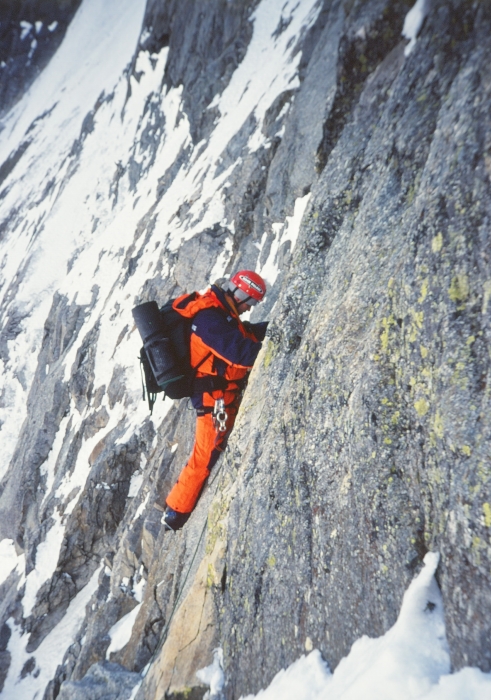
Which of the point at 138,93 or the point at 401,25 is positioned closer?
the point at 401,25

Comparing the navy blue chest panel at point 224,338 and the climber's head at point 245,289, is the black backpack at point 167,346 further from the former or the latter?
the climber's head at point 245,289

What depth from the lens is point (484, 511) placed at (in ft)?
6.51

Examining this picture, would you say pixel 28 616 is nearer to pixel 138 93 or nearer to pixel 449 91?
pixel 449 91

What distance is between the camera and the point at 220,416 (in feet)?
18.0

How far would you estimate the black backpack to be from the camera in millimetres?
5270

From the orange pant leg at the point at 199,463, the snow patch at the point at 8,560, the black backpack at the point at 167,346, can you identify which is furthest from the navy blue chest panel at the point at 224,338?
the snow patch at the point at 8,560

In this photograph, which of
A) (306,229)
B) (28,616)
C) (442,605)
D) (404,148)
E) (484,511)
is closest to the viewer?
(484,511)

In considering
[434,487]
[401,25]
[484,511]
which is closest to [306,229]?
[401,25]

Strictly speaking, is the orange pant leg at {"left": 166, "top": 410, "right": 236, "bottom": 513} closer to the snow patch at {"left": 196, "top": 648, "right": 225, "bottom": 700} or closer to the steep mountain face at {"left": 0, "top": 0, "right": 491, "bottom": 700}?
the steep mountain face at {"left": 0, "top": 0, "right": 491, "bottom": 700}

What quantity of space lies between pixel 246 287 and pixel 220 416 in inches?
69.2

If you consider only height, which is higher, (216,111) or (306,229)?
(216,111)

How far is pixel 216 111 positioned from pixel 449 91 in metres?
18.2

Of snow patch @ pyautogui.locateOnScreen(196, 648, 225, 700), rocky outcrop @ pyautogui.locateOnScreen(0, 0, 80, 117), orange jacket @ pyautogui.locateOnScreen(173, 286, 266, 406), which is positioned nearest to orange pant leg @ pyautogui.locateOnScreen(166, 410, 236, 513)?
orange jacket @ pyautogui.locateOnScreen(173, 286, 266, 406)

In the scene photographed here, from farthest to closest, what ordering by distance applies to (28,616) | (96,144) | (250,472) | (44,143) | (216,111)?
1. (44,143)
2. (96,144)
3. (216,111)
4. (28,616)
5. (250,472)
